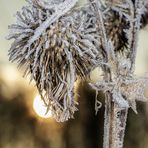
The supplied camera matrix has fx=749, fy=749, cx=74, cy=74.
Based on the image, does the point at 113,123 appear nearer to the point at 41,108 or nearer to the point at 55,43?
the point at 55,43

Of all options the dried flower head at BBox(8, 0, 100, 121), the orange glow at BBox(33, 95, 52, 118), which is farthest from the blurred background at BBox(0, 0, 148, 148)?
the dried flower head at BBox(8, 0, 100, 121)

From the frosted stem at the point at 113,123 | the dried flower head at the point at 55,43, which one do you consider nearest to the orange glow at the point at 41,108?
the dried flower head at the point at 55,43

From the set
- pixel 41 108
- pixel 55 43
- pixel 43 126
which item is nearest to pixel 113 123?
pixel 55 43

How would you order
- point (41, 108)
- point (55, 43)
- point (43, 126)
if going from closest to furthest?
point (55, 43), point (41, 108), point (43, 126)

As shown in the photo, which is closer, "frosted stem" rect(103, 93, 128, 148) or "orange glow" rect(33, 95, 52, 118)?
"frosted stem" rect(103, 93, 128, 148)

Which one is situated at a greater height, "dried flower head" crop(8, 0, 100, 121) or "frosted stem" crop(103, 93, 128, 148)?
"dried flower head" crop(8, 0, 100, 121)

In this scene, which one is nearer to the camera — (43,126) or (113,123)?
(113,123)

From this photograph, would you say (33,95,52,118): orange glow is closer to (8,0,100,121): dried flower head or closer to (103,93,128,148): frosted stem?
(8,0,100,121): dried flower head

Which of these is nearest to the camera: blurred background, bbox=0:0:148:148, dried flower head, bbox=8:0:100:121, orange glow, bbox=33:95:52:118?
dried flower head, bbox=8:0:100:121

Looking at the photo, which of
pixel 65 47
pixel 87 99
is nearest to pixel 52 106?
pixel 65 47

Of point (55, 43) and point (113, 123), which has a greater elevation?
point (55, 43)

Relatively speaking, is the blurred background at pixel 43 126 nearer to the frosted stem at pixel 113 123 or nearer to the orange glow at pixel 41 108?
the orange glow at pixel 41 108
